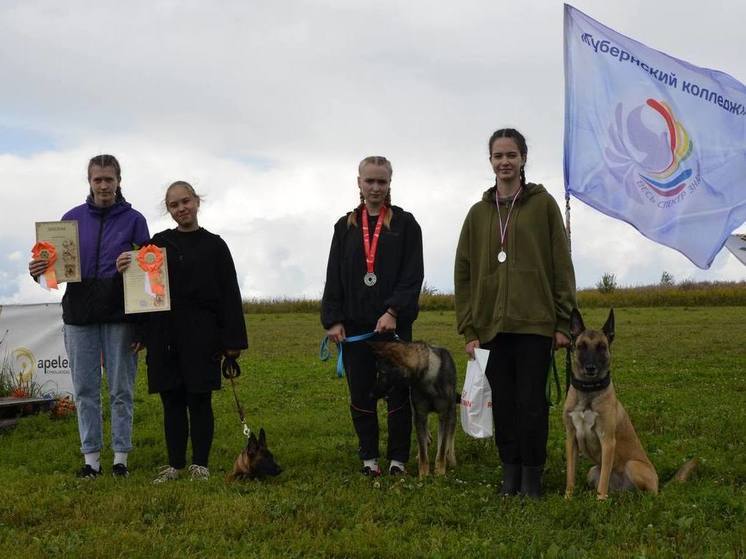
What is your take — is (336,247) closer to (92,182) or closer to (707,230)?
(92,182)

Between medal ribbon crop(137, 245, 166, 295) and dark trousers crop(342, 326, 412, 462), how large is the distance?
5.40 ft

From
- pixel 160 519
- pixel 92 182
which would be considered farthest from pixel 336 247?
pixel 160 519

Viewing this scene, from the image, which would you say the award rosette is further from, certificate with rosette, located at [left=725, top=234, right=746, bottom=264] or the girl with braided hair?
certificate with rosette, located at [left=725, top=234, right=746, bottom=264]

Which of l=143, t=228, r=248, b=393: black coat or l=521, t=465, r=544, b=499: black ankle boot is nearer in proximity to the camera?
l=521, t=465, r=544, b=499: black ankle boot

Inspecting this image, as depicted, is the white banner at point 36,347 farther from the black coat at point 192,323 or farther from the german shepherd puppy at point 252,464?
the german shepherd puppy at point 252,464

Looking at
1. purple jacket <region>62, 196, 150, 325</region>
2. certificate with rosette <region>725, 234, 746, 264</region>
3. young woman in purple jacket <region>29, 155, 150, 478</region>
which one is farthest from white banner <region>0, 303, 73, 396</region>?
certificate with rosette <region>725, 234, 746, 264</region>

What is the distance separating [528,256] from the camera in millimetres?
6098

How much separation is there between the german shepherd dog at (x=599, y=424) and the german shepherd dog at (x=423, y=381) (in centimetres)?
106

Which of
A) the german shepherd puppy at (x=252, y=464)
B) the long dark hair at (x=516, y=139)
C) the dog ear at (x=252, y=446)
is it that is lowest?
the german shepherd puppy at (x=252, y=464)

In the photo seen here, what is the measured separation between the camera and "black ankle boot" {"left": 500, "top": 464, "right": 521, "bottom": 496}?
249 inches

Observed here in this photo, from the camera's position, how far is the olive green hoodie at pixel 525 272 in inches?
239

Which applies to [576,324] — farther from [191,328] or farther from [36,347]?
[36,347]

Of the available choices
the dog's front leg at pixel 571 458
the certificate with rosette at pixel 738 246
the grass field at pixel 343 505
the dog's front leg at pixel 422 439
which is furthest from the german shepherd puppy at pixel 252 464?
the certificate with rosette at pixel 738 246

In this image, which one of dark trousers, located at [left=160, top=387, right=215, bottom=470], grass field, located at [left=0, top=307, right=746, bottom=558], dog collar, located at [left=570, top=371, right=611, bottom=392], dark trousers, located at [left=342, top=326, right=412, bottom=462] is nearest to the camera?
grass field, located at [left=0, top=307, right=746, bottom=558]
